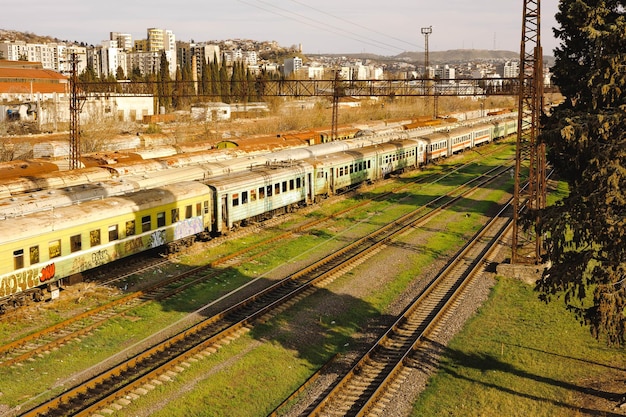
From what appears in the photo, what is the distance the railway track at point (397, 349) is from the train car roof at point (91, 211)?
35.3 feet

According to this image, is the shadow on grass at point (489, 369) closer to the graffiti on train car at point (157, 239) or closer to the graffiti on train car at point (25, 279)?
the graffiti on train car at point (25, 279)

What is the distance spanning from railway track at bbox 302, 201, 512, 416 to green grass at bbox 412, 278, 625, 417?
929 millimetres

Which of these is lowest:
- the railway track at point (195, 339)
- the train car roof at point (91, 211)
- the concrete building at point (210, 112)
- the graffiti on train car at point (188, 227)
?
the railway track at point (195, 339)

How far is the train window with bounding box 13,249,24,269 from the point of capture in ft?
61.5

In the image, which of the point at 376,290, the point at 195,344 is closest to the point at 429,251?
the point at 376,290

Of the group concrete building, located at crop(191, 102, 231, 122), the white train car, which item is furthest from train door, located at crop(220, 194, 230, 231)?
concrete building, located at crop(191, 102, 231, 122)

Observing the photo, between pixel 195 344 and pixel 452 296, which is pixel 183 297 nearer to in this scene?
pixel 195 344

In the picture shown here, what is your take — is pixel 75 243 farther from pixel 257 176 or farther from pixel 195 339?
pixel 257 176

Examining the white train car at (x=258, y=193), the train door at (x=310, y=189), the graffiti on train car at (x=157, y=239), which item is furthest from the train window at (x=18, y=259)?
the train door at (x=310, y=189)

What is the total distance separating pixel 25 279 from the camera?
753 inches

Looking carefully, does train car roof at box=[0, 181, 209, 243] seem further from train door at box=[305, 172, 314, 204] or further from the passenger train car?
train door at box=[305, 172, 314, 204]

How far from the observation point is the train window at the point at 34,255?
19359mm

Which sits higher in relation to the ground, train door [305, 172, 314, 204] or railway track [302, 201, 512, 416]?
train door [305, 172, 314, 204]

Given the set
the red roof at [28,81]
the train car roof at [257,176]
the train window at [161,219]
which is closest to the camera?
the train window at [161,219]
